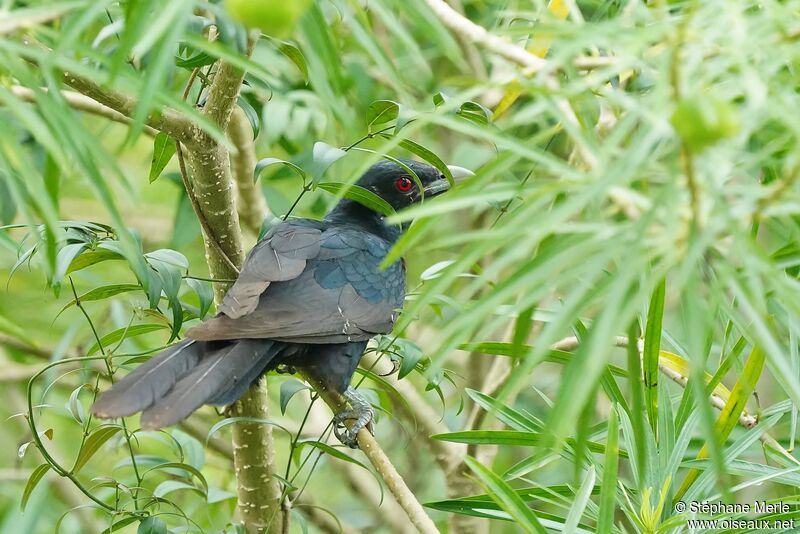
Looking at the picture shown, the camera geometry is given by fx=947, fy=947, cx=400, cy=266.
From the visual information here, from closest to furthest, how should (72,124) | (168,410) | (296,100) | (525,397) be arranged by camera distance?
(72,124)
(168,410)
(296,100)
(525,397)

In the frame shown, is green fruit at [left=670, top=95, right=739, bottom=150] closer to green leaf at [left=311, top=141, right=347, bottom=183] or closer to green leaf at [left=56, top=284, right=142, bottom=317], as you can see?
green leaf at [left=311, top=141, right=347, bottom=183]

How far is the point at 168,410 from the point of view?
2.38 m

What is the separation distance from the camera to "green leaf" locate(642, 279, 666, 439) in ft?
7.49

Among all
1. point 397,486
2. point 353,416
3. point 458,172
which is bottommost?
point 353,416

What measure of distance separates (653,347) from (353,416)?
4.05 feet

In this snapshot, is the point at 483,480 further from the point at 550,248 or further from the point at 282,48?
the point at 282,48

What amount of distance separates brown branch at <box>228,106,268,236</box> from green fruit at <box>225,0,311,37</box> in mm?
2647

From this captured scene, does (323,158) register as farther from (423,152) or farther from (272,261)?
(272,261)

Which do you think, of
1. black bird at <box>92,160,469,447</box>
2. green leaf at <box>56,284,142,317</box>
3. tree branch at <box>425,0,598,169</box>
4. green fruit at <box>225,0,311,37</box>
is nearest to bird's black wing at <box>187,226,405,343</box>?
black bird at <box>92,160,469,447</box>

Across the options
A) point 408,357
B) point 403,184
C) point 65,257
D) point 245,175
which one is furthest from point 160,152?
point 403,184

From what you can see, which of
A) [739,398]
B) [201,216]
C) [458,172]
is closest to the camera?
[739,398]

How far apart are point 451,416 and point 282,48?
249cm

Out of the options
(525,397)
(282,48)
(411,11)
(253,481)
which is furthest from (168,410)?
(525,397)

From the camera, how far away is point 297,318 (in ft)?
10.5
